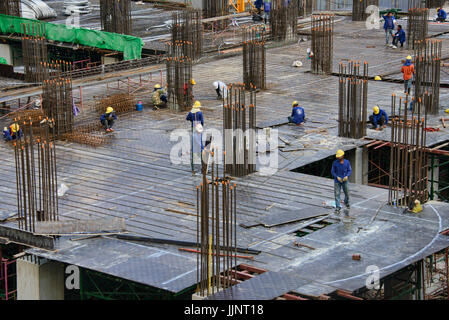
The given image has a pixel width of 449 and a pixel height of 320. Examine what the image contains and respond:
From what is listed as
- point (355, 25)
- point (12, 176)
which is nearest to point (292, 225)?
point (12, 176)

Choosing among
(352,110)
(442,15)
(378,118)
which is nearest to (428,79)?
(378,118)

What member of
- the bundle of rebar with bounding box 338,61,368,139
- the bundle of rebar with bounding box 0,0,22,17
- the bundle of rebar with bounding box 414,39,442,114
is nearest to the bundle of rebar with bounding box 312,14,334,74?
the bundle of rebar with bounding box 414,39,442,114

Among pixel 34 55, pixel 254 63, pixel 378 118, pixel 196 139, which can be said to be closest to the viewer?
pixel 196 139

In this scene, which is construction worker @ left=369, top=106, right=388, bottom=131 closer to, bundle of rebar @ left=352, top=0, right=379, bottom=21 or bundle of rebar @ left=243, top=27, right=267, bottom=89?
bundle of rebar @ left=243, top=27, right=267, bottom=89

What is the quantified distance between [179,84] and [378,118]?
790 centimetres

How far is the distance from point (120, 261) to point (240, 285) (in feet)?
11.1

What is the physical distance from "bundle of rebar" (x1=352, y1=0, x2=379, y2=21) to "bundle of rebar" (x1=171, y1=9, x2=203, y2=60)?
12964 mm

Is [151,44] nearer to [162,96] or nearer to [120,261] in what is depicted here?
[162,96]

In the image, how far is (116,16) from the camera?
171 ft

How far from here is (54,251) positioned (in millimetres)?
24422

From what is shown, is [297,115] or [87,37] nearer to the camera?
[297,115]

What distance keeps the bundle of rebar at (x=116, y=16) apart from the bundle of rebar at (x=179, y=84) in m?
14.4

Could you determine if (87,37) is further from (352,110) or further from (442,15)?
(352,110)
